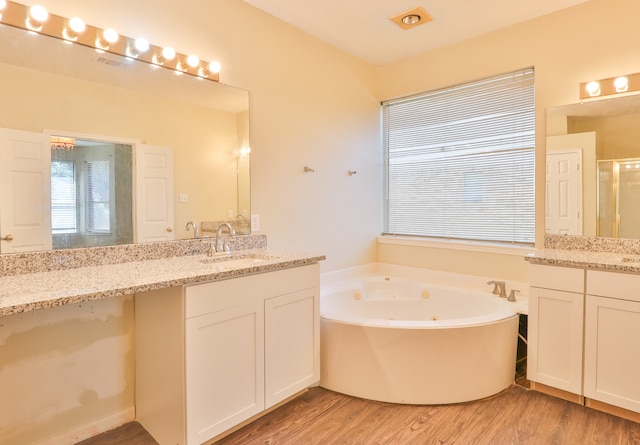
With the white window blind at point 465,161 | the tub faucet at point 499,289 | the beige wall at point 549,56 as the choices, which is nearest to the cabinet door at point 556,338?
the tub faucet at point 499,289

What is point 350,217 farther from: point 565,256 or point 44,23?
point 44,23

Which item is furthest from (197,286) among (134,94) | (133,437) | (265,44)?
(265,44)

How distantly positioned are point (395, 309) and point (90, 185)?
7.82 ft

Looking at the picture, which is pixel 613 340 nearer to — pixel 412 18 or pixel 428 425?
pixel 428 425

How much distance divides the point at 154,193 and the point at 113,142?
13.0 inches

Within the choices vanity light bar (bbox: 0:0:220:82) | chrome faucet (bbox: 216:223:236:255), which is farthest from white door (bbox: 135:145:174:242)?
vanity light bar (bbox: 0:0:220:82)

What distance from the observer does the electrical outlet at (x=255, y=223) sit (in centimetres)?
259

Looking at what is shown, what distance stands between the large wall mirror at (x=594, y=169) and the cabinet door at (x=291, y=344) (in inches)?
72.8

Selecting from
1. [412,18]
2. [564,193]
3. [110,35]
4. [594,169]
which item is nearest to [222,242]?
[110,35]

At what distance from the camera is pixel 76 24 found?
1801 millimetres

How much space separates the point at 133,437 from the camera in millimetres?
1900

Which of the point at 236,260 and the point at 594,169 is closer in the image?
the point at 236,260

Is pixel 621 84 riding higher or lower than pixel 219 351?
higher

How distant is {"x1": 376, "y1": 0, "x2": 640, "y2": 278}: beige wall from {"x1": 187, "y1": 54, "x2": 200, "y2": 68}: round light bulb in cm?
201
